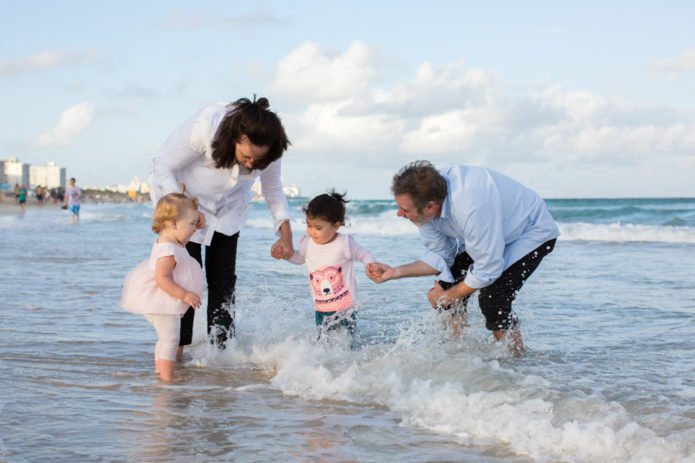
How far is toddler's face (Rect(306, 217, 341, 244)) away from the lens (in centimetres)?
450

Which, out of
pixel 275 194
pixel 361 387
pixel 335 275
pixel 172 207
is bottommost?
Result: pixel 361 387

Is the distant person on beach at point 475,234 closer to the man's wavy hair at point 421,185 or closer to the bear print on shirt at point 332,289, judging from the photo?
the man's wavy hair at point 421,185

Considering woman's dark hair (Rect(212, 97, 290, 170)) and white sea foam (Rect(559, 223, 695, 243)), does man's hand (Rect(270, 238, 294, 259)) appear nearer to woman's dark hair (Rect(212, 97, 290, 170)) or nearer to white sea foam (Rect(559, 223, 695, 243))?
woman's dark hair (Rect(212, 97, 290, 170))

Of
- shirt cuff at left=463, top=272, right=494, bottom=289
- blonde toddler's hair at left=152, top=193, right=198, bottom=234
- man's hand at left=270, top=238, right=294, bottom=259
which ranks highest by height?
blonde toddler's hair at left=152, top=193, right=198, bottom=234

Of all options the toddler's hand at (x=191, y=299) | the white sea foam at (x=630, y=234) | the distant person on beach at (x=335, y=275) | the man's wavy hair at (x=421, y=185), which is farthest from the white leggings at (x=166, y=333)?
the white sea foam at (x=630, y=234)

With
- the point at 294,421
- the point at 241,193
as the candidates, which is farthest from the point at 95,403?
the point at 241,193

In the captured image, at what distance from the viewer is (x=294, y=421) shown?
3.32 meters

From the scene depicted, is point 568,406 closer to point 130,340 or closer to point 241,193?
point 241,193

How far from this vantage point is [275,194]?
15.2 feet

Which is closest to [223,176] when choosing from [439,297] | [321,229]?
[321,229]

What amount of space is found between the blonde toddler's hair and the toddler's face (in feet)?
2.91

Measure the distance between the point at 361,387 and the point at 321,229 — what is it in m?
1.19

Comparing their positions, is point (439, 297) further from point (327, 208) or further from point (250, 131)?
point (250, 131)

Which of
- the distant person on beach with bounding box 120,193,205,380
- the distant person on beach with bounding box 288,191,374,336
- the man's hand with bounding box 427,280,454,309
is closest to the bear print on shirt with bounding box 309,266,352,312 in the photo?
the distant person on beach with bounding box 288,191,374,336
